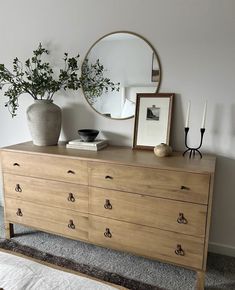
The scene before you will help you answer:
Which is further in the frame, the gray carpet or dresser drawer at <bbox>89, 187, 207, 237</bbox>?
the gray carpet

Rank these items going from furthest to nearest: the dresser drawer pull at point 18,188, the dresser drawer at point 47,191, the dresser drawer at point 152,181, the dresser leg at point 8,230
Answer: the dresser leg at point 8,230 → the dresser drawer pull at point 18,188 → the dresser drawer at point 47,191 → the dresser drawer at point 152,181

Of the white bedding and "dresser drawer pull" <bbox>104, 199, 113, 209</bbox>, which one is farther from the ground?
the white bedding

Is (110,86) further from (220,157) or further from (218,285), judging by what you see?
(218,285)

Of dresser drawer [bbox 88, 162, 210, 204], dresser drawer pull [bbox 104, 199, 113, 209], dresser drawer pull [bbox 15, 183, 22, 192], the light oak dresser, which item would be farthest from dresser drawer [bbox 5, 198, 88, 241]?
dresser drawer [bbox 88, 162, 210, 204]

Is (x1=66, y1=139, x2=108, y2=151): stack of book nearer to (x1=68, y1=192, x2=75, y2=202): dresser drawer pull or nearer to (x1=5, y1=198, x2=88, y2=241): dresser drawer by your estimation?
(x1=68, y1=192, x2=75, y2=202): dresser drawer pull

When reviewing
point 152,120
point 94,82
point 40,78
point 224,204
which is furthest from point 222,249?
point 40,78

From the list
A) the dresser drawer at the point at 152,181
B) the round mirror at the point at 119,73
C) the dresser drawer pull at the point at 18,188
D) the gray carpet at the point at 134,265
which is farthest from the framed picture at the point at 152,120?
the dresser drawer pull at the point at 18,188

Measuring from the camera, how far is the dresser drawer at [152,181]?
4.97 ft

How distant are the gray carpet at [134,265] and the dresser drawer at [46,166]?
623 millimetres

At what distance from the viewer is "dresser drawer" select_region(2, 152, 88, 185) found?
181cm

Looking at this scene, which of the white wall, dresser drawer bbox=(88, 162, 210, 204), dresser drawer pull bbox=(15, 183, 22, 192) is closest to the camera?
dresser drawer bbox=(88, 162, 210, 204)

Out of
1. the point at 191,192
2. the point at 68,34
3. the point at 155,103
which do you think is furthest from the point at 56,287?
the point at 68,34

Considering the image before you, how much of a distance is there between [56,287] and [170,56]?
1697 mm

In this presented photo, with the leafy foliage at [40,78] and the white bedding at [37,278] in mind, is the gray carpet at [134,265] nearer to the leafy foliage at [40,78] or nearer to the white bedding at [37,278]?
the white bedding at [37,278]
